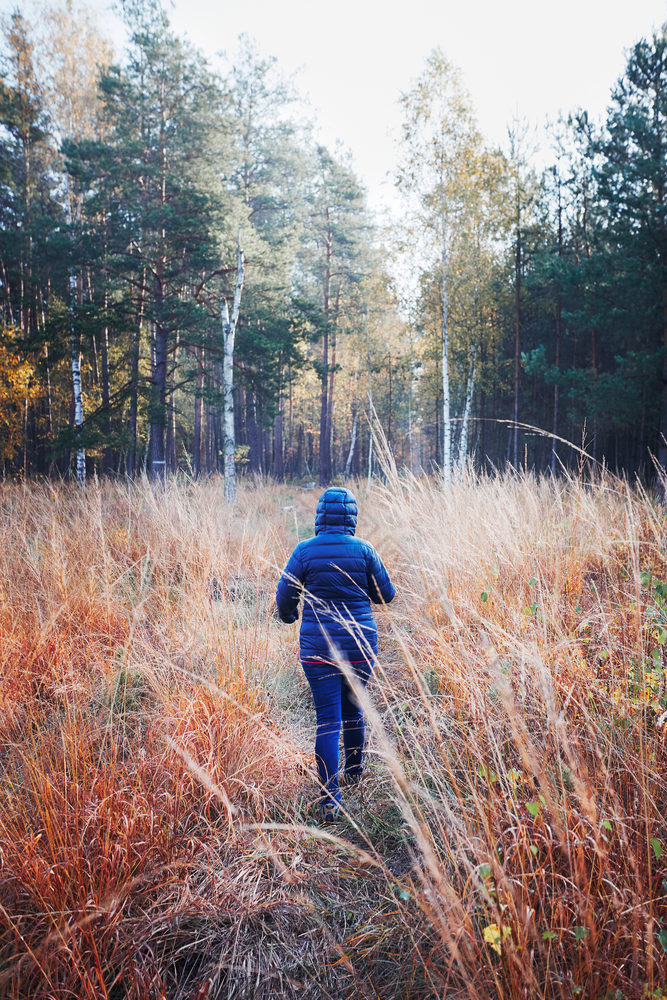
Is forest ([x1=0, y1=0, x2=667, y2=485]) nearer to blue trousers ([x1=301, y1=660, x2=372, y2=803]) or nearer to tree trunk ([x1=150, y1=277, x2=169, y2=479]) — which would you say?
tree trunk ([x1=150, y1=277, x2=169, y2=479])

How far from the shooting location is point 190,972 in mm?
1558

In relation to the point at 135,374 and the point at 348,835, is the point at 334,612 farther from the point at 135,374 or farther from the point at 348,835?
the point at 135,374

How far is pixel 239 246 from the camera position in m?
11.1

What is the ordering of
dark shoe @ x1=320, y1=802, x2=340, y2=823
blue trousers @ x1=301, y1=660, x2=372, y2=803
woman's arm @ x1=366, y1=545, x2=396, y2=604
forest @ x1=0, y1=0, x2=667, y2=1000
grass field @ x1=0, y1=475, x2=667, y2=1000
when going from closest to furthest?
grass field @ x1=0, y1=475, x2=667, y2=1000
forest @ x1=0, y1=0, x2=667, y2=1000
dark shoe @ x1=320, y1=802, x2=340, y2=823
blue trousers @ x1=301, y1=660, x2=372, y2=803
woman's arm @ x1=366, y1=545, x2=396, y2=604

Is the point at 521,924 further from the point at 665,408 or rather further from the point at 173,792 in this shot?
the point at 665,408

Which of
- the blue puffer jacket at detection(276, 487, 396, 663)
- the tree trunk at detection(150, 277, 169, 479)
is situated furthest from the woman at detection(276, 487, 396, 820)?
the tree trunk at detection(150, 277, 169, 479)

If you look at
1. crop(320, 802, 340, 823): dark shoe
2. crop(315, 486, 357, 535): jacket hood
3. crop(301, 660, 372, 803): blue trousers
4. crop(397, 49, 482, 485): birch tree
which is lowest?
crop(320, 802, 340, 823): dark shoe

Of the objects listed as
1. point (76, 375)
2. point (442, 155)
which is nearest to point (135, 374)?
point (76, 375)

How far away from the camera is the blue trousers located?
2.43 metres

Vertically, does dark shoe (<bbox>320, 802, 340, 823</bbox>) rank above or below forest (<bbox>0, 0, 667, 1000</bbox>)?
below

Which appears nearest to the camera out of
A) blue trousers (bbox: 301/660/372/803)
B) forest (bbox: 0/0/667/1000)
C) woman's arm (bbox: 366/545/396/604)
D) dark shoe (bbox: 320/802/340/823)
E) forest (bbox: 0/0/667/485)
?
forest (bbox: 0/0/667/1000)

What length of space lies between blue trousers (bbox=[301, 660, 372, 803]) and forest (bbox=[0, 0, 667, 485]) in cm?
677

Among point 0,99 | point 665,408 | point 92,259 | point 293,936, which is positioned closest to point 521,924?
point 293,936

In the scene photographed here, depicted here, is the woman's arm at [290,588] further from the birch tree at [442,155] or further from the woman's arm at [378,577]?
the birch tree at [442,155]
